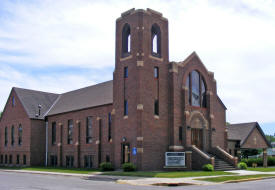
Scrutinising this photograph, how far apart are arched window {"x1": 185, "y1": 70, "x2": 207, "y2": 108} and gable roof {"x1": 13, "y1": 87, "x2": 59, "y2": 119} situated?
76.3ft

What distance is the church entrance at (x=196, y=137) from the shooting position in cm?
3994

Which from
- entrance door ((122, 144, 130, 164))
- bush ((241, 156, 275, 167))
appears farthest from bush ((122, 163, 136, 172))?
bush ((241, 156, 275, 167))

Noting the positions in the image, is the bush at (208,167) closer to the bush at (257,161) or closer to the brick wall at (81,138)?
the brick wall at (81,138)

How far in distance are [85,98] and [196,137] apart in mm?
16036

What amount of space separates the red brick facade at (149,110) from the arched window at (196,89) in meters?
0.47

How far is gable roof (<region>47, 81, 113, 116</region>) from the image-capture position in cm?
4385

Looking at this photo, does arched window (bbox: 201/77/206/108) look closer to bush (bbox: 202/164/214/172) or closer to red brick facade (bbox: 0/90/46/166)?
bush (bbox: 202/164/214/172)

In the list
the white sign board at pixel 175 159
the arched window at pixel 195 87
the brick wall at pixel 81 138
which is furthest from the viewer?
the brick wall at pixel 81 138

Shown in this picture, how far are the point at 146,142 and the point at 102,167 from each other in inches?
203

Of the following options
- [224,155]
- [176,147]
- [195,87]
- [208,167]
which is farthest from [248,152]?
[208,167]

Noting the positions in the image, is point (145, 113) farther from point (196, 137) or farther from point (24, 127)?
point (24, 127)

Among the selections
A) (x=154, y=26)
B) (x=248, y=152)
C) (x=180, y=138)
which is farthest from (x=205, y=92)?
(x=248, y=152)

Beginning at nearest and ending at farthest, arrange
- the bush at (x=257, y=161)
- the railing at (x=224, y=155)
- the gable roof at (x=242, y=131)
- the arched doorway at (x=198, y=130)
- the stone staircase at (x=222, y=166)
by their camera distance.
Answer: the stone staircase at (x=222, y=166)
the railing at (x=224, y=155)
the arched doorway at (x=198, y=130)
the bush at (x=257, y=161)
the gable roof at (x=242, y=131)

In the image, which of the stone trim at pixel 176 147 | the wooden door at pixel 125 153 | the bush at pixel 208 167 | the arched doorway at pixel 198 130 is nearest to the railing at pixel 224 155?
the arched doorway at pixel 198 130
